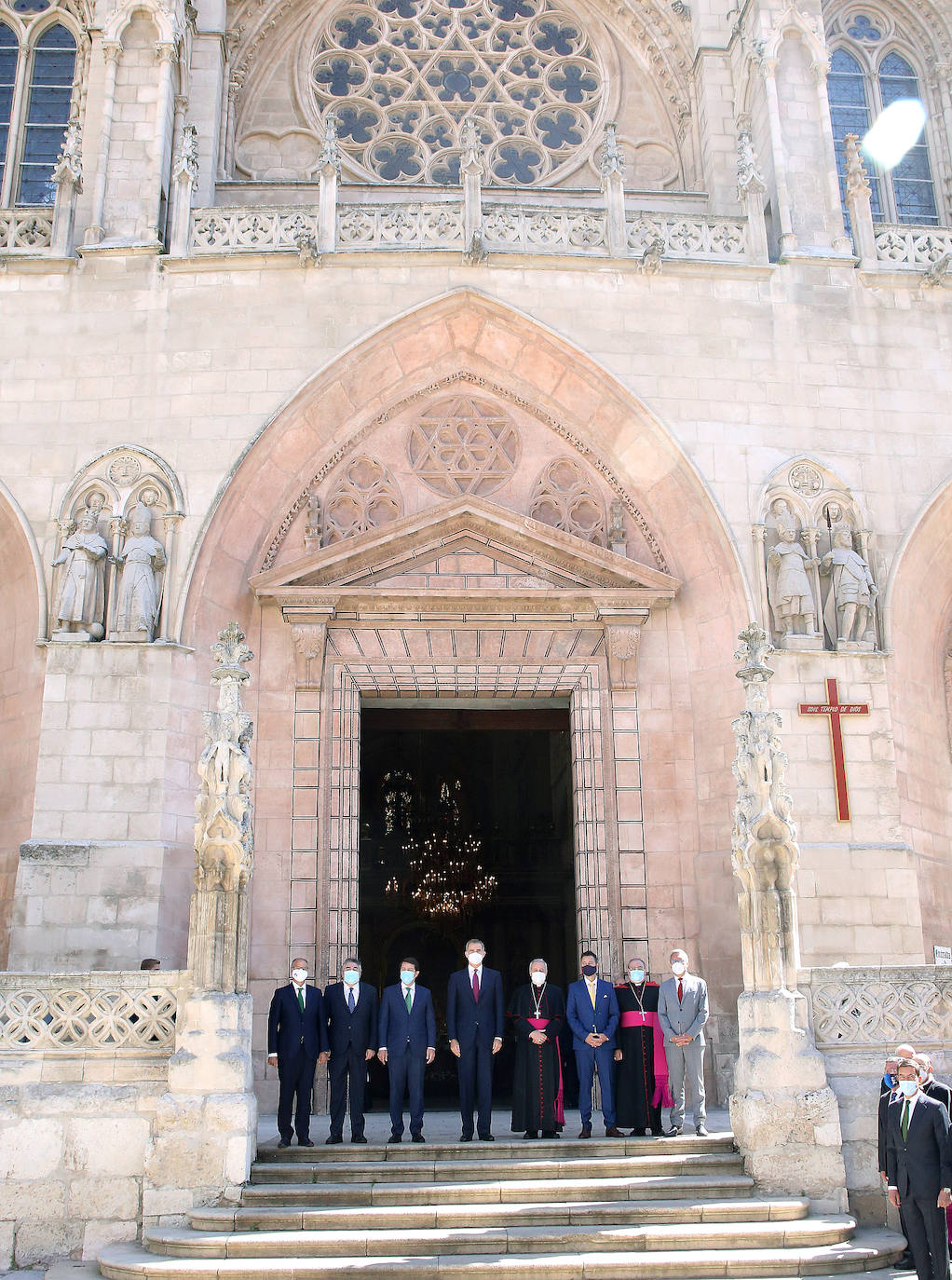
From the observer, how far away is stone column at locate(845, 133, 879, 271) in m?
12.6

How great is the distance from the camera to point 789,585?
11.5 metres

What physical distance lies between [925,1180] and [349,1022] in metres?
3.96

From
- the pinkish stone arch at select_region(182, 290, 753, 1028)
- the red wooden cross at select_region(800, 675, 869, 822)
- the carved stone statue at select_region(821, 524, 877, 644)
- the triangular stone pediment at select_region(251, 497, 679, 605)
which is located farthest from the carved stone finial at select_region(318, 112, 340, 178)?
the red wooden cross at select_region(800, 675, 869, 822)

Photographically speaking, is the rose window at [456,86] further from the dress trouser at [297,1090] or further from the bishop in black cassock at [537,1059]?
the dress trouser at [297,1090]

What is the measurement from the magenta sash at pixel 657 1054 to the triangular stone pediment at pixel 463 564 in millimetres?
4431

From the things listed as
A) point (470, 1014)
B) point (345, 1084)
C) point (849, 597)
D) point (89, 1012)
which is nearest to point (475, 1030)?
point (470, 1014)

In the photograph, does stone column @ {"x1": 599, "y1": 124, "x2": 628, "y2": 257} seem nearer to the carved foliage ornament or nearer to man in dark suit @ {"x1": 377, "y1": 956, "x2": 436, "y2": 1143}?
the carved foliage ornament

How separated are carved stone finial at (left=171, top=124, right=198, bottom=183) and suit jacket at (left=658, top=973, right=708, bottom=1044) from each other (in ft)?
29.9

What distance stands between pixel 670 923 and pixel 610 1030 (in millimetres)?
2778

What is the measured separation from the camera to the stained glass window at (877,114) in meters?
15.0

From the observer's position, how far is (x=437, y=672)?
11.9 meters

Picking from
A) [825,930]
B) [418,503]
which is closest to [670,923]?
[825,930]

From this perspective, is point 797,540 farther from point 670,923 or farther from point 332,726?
point 332,726

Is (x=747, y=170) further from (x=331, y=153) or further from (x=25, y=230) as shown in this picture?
(x=25, y=230)
